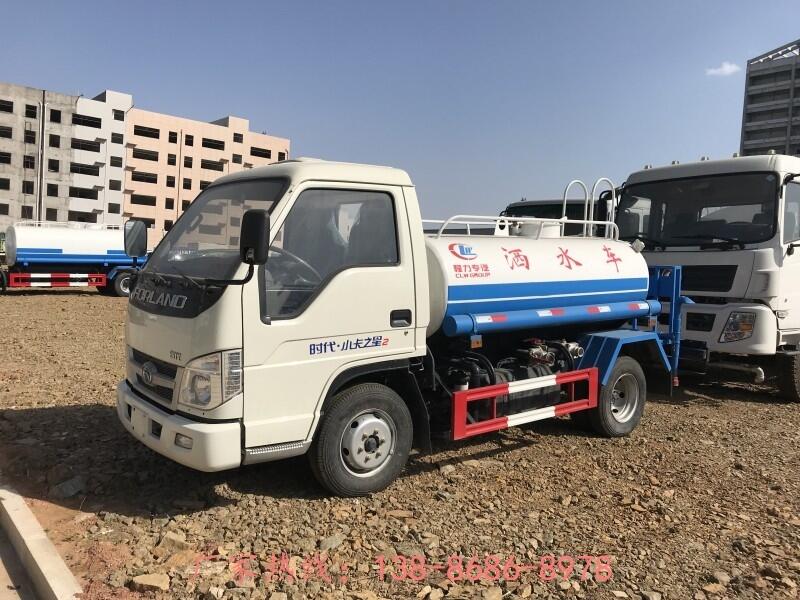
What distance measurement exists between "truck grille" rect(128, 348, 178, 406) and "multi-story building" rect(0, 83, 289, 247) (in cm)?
Result: 5109

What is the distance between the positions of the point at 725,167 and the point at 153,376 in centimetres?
730

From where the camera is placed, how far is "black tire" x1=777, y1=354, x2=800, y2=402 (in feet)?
25.5

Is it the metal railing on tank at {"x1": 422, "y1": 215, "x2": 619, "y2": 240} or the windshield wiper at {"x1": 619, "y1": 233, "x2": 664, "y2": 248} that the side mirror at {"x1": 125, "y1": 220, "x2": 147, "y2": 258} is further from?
the windshield wiper at {"x1": 619, "y1": 233, "x2": 664, "y2": 248}

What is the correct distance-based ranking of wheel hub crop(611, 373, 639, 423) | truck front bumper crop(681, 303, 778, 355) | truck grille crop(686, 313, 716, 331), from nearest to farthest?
wheel hub crop(611, 373, 639, 423), truck front bumper crop(681, 303, 778, 355), truck grille crop(686, 313, 716, 331)

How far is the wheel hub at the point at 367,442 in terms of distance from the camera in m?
4.33

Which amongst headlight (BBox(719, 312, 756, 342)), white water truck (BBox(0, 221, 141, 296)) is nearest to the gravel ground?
headlight (BBox(719, 312, 756, 342))

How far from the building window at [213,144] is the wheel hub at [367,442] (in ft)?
249

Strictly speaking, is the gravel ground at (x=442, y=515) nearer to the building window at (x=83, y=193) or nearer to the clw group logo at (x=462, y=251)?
the clw group logo at (x=462, y=251)

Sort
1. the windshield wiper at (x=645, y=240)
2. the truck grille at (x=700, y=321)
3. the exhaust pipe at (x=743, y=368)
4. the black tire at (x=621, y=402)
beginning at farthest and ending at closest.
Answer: the windshield wiper at (x=645, y=240) → the truck grille at (x=700, y=321) → the exhaust pipe at (x=743, y=368) → the black tire at (x=621, y=402)

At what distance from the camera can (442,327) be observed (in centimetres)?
489

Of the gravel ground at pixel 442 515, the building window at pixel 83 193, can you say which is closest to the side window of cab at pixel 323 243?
the gravel ground at pixel 442 515

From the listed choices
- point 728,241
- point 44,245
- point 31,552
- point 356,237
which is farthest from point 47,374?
point 44,245

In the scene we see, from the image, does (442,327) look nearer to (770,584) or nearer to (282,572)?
(282,572)

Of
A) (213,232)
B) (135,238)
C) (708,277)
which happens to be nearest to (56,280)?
(135,238)
